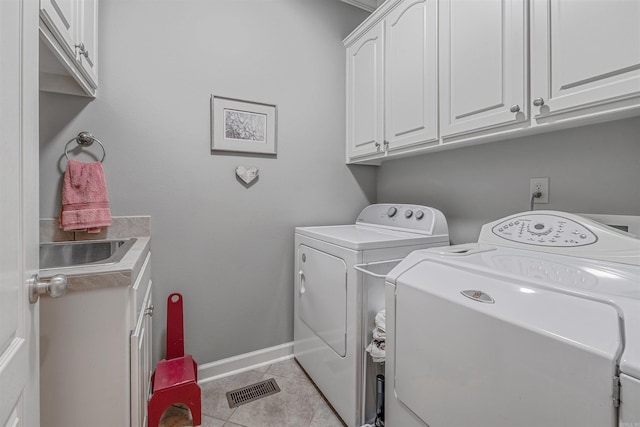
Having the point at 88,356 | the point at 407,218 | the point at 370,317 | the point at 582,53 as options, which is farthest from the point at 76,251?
the point at 582,53

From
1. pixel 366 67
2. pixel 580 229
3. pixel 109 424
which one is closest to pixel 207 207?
pixel 109 424

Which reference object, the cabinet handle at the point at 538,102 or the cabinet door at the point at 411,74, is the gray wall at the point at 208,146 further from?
the cabinet handle at the point at 538,102

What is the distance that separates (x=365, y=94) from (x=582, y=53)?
Answer: 1.29 meters

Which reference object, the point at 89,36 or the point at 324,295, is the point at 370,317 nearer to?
the point at 324,295

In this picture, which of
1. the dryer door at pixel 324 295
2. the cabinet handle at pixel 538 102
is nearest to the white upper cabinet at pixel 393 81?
the cabinet handle at pixel 538 102

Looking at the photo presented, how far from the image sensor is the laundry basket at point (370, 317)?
4.58 feet

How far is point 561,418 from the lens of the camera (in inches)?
24.9

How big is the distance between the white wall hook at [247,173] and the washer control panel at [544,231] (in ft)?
4.84

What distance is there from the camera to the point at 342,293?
1479 millimetres

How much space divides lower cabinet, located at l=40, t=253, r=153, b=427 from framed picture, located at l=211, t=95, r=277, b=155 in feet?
3.85

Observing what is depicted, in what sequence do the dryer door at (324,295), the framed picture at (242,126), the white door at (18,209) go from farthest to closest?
the framed picture at (242,126) < the dryer door at (324,295) < the white door at (18,209)

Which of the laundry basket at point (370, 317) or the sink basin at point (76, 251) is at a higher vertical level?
the sink basin at point (76, 251)

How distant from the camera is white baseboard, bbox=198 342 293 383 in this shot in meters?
1.90

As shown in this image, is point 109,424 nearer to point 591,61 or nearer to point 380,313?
point 380,313
